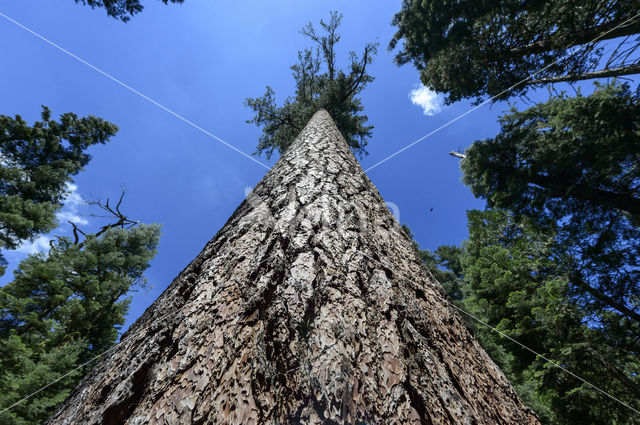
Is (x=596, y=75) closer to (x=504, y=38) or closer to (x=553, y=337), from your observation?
(x=504, y=38)

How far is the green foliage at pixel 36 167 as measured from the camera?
7.34 meters

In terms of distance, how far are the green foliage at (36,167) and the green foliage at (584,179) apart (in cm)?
1424

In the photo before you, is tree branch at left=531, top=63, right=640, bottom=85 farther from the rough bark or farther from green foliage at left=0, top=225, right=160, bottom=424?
green foliage at left=0, top=225, right=160, bottom=424

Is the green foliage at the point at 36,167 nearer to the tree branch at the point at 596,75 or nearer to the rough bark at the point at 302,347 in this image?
the rough bark at the point at 302,347

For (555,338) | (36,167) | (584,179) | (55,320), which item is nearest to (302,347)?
(555,338)

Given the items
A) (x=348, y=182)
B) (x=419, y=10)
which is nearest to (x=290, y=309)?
(x=348, y=182)

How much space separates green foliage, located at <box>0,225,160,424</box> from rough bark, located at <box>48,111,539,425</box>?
6.14 metres

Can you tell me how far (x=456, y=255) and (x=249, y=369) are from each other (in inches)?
706

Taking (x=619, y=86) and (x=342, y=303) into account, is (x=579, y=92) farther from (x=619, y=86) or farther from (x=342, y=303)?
(x=342, y=303)

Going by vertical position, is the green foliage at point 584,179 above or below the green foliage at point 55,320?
above

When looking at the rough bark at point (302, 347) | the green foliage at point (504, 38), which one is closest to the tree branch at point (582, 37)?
the green foliage at point (504, 38)

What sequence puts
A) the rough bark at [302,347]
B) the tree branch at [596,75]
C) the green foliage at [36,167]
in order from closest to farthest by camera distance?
1. the rough bark at [302,347]
2. the tree branch at [596,75]
3. the green foliage at [36,167]

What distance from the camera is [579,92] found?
5.38 meters

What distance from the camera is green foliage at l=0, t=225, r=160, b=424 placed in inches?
177
